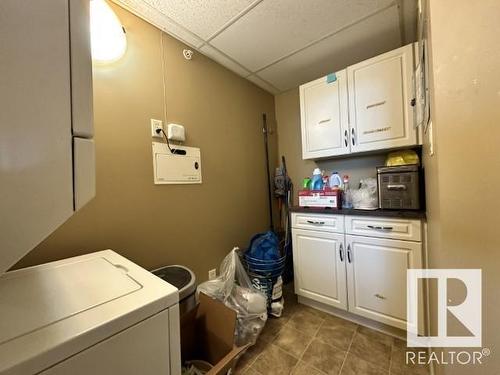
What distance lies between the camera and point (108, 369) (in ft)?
1.59

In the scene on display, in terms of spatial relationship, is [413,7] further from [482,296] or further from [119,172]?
[119,172]

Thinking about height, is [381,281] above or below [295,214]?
below

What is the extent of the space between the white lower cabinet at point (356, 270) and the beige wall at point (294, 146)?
0.67 metres

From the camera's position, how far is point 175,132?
151cm

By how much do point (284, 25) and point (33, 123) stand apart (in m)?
1.68

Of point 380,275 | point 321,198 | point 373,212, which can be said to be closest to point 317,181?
point 321,198

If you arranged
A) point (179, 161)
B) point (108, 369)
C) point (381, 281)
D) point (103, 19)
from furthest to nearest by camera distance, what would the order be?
point (179, 161) → point (381, 281) → point (103, 19) → point (108, 369)

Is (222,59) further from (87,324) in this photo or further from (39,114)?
(87,324)

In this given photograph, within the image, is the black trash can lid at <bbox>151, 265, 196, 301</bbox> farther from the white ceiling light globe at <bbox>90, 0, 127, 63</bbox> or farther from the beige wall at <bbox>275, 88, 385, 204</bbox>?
the beige wall at <bbox>275, 88, 385, 204</bbox>

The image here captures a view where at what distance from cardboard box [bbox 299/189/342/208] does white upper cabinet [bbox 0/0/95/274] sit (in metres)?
1.62

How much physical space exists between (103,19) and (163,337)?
5.10ft

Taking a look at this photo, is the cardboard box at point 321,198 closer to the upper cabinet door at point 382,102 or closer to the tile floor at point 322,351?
the upper cabinet door at point 382,102

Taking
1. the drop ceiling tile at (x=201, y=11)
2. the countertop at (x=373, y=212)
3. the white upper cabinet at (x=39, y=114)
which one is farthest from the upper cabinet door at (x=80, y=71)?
the countertop at (x=373, y=212)

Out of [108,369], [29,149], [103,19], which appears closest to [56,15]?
[29,149]
